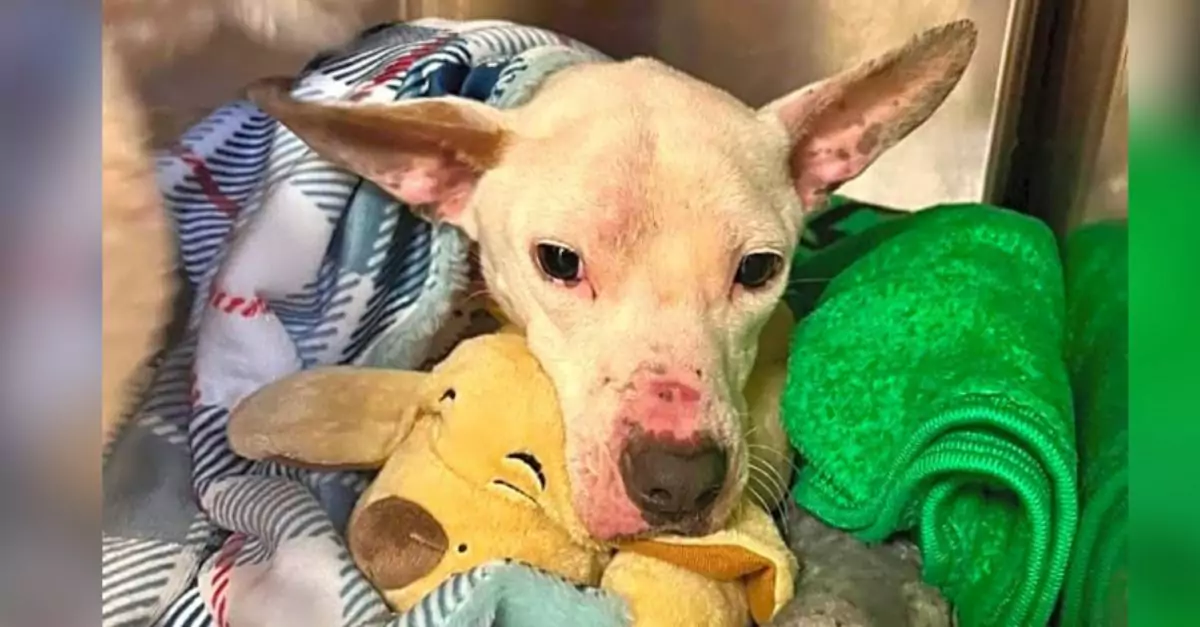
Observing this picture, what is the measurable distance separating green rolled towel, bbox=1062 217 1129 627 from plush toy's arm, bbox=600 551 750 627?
0.19 m

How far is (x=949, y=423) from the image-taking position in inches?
33.0

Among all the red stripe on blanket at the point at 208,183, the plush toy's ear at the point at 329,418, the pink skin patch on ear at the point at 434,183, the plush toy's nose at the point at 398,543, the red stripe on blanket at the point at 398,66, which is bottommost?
the plush toy's nose at the point at 398,543

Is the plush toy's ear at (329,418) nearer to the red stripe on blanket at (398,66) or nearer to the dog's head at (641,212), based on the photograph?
the dog's head at (641,212)

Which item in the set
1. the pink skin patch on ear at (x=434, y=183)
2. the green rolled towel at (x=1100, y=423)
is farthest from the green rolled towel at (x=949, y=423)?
the pink skin patch on ear at (x=434, y=183)

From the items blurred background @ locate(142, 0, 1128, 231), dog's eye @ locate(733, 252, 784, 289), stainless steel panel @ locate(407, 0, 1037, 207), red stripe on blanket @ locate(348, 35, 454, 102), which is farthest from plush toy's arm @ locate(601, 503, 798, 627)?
stainless steel panel @ locate(407, 0, 1037, 207)

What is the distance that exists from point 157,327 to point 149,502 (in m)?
0.10

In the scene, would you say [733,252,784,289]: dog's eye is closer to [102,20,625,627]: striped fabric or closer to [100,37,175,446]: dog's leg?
[102,20,625,627]: striped fabric

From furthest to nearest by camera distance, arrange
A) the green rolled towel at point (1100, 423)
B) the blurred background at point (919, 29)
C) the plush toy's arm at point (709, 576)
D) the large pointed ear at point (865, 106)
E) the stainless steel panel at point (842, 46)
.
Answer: the stainless steel panel at point (842, 46) < the blurred background at point (919, 29) < the large pointed ear at point (865, 106) < the plush toy's arm at point (709, 576) < the green rolled towel at point (1100, 423)

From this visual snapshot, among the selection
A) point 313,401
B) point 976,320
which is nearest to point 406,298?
point 313,401

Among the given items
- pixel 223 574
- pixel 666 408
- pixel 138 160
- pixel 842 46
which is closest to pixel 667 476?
pixel 666 408

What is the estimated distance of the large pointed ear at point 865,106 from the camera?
900mm

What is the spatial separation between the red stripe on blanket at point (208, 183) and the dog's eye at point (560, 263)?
25 cm

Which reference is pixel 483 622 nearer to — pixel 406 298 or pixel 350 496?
pixel 350 496

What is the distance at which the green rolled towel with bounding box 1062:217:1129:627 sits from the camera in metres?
0.68
